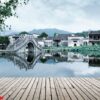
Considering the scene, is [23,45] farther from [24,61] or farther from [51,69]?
[51,69]

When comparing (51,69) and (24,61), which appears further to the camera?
(24,61)

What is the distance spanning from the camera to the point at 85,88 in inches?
504

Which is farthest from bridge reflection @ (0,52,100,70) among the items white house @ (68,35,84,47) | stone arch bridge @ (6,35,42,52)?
white house @ (68,35,84,47)

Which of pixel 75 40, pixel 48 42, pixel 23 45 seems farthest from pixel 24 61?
pixel 48 42

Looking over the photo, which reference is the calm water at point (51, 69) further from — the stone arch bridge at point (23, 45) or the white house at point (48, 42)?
the white house at point (48, 42)

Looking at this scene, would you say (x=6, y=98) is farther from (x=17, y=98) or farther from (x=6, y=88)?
(x=6, y=88)

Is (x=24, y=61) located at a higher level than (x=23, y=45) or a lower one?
lower

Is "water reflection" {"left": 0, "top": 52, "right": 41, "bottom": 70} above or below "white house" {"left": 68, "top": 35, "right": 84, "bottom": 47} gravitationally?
below

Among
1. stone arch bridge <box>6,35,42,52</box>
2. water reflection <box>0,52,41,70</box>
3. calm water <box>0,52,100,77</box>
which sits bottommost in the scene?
water reflection <box>0,52,41,70</box>

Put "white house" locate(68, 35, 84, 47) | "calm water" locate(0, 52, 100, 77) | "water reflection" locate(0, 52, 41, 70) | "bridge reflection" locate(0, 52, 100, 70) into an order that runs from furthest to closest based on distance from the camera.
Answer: "white house" locate(68, 35, 84, 47) < "bridge reflection" locate(0, 52, 100, 70) < "water reflection" locate(0, 52, 41, 70) < "calm water" locate(0, 52, 100, 77)

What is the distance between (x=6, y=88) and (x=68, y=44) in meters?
131

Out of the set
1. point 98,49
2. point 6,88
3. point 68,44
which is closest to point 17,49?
point 98,49

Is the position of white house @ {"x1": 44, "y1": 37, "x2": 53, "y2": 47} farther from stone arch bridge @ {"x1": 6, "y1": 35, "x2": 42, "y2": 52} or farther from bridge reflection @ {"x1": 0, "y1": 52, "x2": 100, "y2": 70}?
bridge reflection @ {"x1": 0, "y1": 52, "x2": 100, "y2": 70}

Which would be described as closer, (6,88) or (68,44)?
(6,88)
